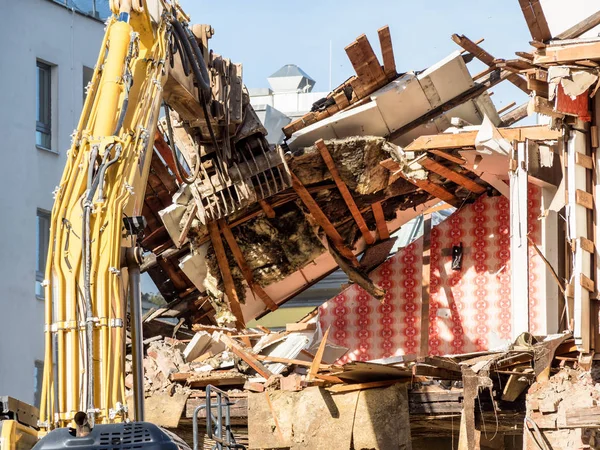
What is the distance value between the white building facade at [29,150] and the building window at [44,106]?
19 millimetres

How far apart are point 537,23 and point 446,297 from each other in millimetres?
5201

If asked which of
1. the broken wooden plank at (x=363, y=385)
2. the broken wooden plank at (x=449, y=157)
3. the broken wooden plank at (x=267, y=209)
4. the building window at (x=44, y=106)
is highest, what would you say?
the building window at (x=44, y=106)

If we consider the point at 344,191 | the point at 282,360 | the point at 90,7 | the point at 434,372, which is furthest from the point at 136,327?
the point at 90,7

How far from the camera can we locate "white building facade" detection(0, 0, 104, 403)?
71.1 ft

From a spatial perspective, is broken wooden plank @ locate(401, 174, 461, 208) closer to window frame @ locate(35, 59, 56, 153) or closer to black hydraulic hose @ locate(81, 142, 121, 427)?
black hydraulic hose @ locate(81, 142, 121, 427)

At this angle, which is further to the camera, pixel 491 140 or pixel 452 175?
pixel 452 175

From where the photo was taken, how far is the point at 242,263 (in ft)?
58.9

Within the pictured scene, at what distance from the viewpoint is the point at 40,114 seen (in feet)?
75.0

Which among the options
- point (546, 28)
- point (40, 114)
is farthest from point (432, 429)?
point (40, 114)

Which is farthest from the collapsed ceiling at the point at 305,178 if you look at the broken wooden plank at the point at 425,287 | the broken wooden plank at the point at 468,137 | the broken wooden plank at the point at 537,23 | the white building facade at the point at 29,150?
the white building facade at the point at 29,150

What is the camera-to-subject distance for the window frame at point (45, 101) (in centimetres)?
2277

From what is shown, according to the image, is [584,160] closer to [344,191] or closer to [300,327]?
[344,191]

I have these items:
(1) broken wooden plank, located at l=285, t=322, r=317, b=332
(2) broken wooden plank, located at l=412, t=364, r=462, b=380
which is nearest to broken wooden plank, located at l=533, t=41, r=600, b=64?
(2) broken wooden plank, located at l=412, t=364, r=462, b=380

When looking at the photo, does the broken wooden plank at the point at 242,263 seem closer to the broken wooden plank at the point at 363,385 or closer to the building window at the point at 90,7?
the broken wooden plank at the point at 363,385
